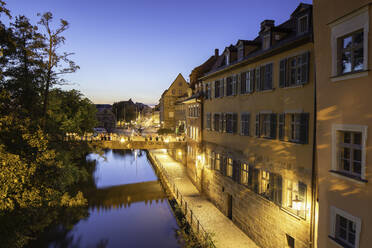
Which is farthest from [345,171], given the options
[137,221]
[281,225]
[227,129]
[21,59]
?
[137,221]

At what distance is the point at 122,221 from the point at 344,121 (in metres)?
17.7

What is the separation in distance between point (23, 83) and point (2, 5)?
9.59 feet

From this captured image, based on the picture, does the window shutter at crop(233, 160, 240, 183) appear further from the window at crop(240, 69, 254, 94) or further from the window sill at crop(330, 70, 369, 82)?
the window sill at crop(330, 70, 369, 82)

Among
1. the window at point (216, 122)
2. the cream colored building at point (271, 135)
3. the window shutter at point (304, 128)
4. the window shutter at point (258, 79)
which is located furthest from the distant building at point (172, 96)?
the window shutter at point (304, 128)

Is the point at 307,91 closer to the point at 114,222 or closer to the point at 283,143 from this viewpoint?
the point at 283,143

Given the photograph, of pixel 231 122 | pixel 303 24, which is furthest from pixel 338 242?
pixel 231 122

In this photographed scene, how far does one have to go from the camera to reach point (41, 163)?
10.1m

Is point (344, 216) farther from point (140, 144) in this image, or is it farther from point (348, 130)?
point (140, 144)

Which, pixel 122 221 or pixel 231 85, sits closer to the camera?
pixel 231 85

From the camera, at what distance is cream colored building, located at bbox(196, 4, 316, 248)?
939 centimetres

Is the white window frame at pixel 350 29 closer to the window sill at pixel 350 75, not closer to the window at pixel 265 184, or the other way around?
the window sill at pixel 350 75

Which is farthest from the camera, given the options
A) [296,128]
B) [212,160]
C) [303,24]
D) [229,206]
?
[212,160]

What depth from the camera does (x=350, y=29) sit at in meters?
6.25

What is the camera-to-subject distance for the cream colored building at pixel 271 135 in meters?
9.39
